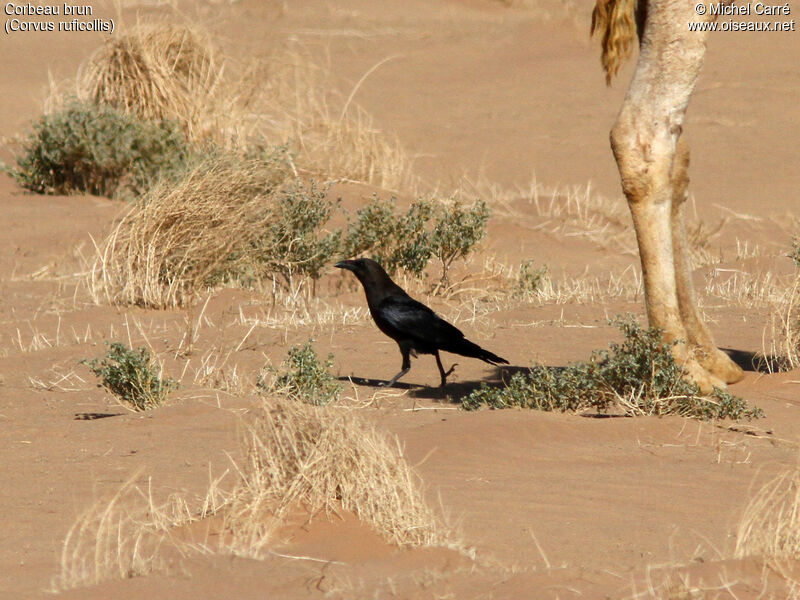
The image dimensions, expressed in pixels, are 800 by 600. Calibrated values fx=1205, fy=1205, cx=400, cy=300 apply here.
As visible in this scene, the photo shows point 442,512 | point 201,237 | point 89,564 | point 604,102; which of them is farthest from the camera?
point 604,102

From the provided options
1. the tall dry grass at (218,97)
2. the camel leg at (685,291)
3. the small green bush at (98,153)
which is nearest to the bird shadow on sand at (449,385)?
the camel leg at (685,291)

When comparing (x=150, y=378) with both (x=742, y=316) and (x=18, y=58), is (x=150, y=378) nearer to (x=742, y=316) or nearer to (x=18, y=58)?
(x=742, y=316)

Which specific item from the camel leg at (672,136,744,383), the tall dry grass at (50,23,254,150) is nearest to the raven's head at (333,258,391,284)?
the camel leg at (672,136,744,383)

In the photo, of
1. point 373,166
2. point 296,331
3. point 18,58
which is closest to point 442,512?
point 296,331

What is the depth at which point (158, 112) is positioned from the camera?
16.3m

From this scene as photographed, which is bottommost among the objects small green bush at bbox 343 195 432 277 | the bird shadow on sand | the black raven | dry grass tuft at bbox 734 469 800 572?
dry grass tuft at bbox 734 469 800 572

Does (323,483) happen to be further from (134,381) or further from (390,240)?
(390,240)

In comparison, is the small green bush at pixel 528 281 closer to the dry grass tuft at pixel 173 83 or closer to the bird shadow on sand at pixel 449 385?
the bird shadow on sand at pixel 449 385

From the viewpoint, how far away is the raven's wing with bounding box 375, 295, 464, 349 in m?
7.84

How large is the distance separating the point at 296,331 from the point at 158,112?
7.73 meters

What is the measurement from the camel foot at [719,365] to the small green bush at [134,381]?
125 inches

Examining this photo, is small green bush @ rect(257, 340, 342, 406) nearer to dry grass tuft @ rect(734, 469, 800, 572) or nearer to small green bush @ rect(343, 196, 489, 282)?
dry grass tuft @ rect(734, 469, 800, 572)

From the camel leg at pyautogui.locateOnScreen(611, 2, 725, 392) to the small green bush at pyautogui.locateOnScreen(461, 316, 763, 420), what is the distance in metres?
0.18

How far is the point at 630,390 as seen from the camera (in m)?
6.60
